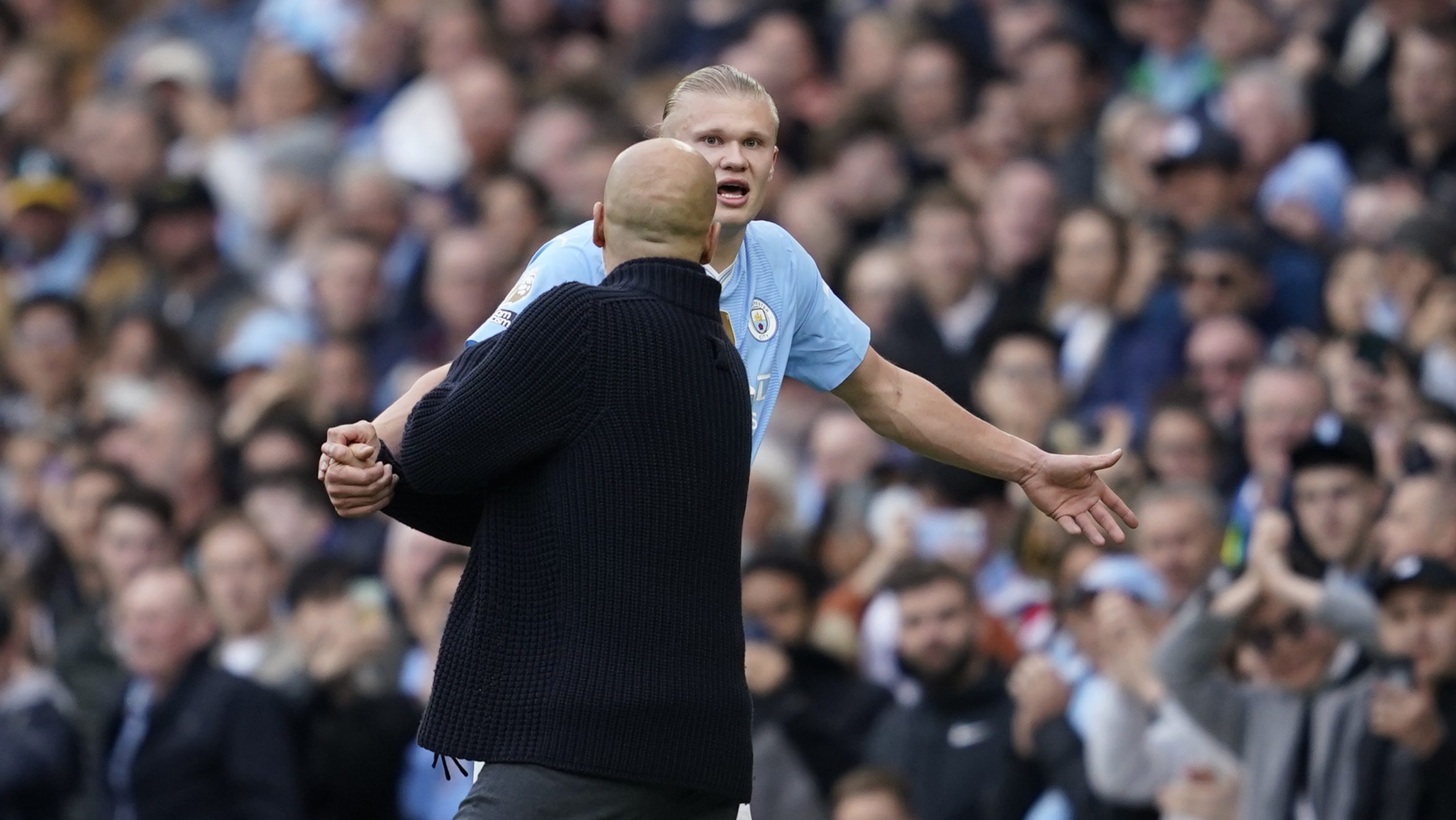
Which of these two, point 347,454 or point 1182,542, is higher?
point 1182,542

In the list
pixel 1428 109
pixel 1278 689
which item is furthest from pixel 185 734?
pixel 1428 109

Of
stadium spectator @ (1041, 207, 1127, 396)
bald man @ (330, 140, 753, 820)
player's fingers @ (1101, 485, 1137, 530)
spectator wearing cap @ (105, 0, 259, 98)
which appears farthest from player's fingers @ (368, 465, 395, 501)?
spectator wearing cap @ (105, 0, 259, 98)

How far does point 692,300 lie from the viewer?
4539 mm

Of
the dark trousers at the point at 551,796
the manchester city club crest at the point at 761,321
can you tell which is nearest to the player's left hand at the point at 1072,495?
the manchester city club crest at the point at 761,321

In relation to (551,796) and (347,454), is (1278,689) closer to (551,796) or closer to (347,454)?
(551,796)

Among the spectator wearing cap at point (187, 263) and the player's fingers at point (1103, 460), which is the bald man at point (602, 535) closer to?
the player's fingers at point (1103, 460)

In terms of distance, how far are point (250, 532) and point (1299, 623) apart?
13.5 ft

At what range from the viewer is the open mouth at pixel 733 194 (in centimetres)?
522

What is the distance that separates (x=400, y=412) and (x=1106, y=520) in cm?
155

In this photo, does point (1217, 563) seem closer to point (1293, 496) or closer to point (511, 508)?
point (1293, 496)

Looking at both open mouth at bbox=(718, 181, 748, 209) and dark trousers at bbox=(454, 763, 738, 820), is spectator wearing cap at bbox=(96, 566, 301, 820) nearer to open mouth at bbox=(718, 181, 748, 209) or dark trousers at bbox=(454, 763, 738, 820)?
open mouth at bbox=(718, 181, 748, 209)

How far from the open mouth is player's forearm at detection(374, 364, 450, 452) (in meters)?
0.69

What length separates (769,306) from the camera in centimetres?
538

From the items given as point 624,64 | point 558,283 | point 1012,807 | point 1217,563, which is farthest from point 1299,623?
point 624,64
